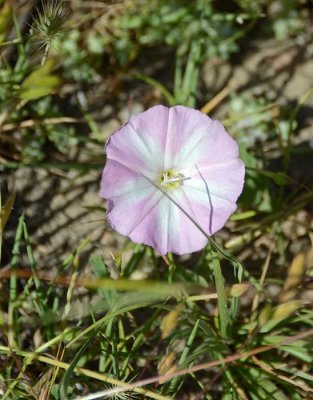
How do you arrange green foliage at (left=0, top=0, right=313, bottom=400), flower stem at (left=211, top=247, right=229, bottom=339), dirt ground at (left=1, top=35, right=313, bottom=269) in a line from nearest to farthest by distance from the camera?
flower stem at (left=211, top=247, right=229, bottom=339) < green foliage at (left=0, top=0, right=313, bottom=400) < dirt ground at (left=1, top=35, right=313, bottom=269)

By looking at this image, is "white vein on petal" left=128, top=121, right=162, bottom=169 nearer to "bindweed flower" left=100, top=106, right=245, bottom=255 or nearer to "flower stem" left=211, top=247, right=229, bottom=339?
"bindweed flower" left=100, top=106, right=245, bottom=255

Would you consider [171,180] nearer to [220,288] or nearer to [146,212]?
[146,212]

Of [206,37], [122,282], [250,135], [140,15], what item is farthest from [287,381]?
[140,15]

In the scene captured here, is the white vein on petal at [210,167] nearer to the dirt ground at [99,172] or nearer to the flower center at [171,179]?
the flower center at [171,179]

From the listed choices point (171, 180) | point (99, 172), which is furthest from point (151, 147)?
point (99, 172)

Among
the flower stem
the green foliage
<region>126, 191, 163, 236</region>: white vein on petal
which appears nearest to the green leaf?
the green foliage

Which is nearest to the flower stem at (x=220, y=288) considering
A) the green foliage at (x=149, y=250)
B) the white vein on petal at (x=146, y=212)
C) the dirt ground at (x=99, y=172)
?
the green foliage at (x=149, y=250)

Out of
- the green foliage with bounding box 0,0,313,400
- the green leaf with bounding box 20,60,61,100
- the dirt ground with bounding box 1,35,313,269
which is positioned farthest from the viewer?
the dirt ground with bounding box 1,35,313,269
